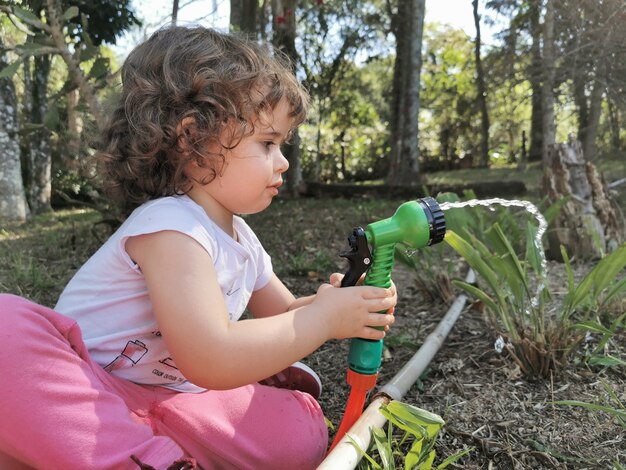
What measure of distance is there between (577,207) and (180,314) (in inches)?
109

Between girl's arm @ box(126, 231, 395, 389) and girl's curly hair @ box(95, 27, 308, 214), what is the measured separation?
0.73 feet

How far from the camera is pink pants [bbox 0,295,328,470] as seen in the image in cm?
98

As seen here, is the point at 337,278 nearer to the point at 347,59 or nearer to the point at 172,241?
the point at 172,241

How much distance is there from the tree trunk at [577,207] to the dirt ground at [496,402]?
4.45 feet

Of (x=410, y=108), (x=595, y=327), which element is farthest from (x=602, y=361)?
(x=410, y=108)

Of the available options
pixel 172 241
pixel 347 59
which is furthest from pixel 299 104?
pixel 347 59

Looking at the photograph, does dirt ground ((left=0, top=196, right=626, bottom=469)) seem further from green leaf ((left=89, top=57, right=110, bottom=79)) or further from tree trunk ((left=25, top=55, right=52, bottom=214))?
tree trunk ((left=25, top=55, right=52, bottom=214))

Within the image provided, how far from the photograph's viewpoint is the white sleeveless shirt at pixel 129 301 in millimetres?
1159

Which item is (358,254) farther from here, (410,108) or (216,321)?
(410,108)

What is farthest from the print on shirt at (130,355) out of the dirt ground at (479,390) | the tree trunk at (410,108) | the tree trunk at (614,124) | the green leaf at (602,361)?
the tree trunk at (410,108)

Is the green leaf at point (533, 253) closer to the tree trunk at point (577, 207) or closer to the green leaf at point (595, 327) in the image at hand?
the green leaf at point (595, 327)

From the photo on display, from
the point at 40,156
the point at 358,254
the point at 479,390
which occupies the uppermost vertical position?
the point at 40,156

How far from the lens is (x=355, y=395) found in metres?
1.21

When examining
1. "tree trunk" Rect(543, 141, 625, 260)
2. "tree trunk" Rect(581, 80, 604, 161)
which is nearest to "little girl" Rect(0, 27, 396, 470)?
"tree trunk" Rect(543, 141, 625, 260)
